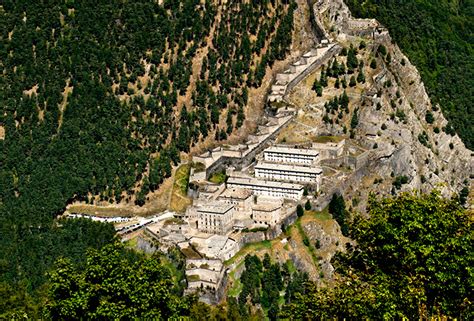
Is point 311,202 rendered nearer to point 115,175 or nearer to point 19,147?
point 115,175

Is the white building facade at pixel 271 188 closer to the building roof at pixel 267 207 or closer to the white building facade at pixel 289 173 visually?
the white building facade at pixel 289 173

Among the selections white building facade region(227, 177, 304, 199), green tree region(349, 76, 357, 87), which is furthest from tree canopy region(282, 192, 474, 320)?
green tree region(349, 76, 357, 87)

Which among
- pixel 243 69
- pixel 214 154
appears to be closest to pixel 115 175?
pixel 214 154

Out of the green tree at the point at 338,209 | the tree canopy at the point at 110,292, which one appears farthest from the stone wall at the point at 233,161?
the tree canopy at the point at 110,292

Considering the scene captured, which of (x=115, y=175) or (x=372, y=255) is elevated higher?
(x=372, y=255)

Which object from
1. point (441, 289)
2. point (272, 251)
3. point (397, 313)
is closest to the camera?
point (397, 313)

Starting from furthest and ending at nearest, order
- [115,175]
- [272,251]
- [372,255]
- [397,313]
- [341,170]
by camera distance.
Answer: [115,175], [341,170], [272,251], [372,255], [397,313]

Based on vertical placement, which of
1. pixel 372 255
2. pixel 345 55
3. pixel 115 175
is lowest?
pixel 115 175
